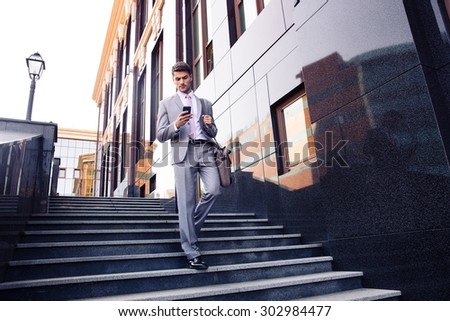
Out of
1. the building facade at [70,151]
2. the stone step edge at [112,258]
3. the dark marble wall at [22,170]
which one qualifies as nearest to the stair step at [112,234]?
the dark marble wall at [22,170]

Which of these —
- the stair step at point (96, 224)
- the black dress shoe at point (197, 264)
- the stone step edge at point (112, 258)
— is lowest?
the black dress shoe at point (197, 264)

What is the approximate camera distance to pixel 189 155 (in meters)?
3.25

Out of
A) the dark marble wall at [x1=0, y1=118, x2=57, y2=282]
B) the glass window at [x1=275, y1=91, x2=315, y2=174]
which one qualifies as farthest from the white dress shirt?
the glass window at [x1=275, y1=91, x2=315, y2=174]

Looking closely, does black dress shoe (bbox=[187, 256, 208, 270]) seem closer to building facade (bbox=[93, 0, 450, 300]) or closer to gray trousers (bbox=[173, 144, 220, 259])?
gray trousers (bbox=[173, 144, 220, 259])

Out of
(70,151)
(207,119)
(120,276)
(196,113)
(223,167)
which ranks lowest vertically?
(120,276)

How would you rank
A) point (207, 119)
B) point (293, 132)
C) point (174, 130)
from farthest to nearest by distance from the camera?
1. point (293, 132)
2. point (207, 119)
3. point (174, 130)

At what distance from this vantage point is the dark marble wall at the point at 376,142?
2.83 m

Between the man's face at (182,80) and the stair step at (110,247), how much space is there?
1.74 m

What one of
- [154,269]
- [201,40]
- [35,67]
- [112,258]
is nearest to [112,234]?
[112,258]

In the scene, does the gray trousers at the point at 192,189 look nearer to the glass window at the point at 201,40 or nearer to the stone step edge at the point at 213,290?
the stone step edge at the point at 213,290

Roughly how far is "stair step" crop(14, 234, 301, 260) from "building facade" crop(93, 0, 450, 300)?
1304 millimetres

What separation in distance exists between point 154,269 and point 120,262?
34 cm

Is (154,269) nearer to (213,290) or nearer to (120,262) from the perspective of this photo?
(120,262)
